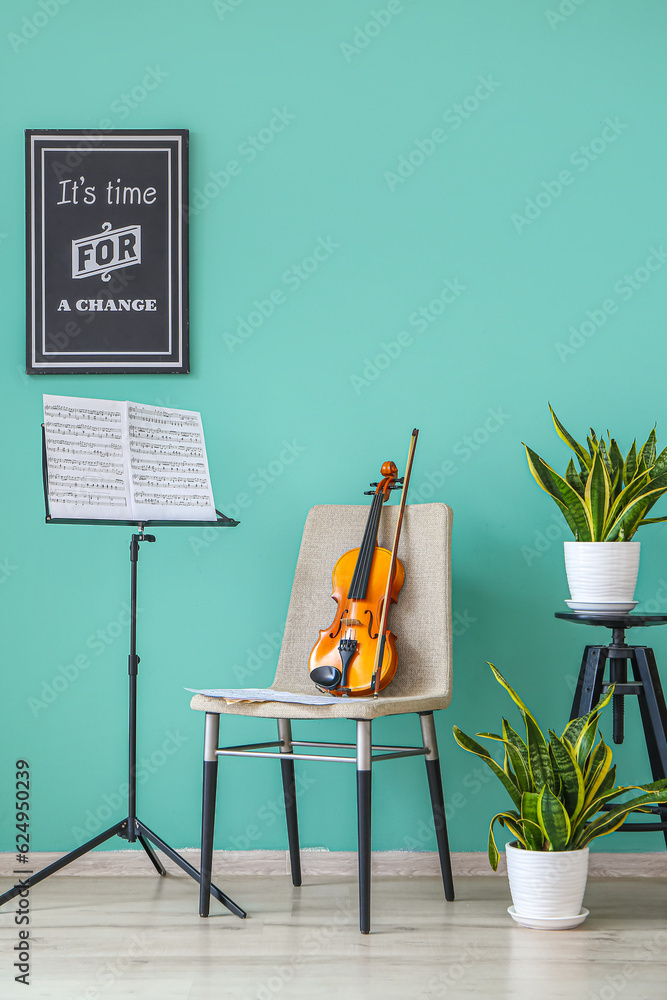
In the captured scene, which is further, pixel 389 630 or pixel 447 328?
pixel 447 328

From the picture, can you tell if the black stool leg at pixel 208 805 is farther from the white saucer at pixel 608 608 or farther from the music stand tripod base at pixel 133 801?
the white saucer at pixel 608 608

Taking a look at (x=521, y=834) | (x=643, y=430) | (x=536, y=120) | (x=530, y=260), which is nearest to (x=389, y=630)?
(x=521, y=834)

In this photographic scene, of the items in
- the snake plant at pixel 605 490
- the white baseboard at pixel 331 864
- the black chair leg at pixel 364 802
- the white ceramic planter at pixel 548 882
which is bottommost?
the white baseboard at pixel 331 864

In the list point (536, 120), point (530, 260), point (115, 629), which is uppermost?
point (536, 120)

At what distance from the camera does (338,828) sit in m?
2.65

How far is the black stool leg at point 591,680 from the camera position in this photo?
233 centimetres

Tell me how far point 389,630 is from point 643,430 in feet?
3.35

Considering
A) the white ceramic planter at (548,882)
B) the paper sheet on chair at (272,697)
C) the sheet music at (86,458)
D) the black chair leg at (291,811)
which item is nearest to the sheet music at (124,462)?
the sheet music at (86,458)

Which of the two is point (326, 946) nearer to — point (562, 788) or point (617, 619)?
point (562, 788)

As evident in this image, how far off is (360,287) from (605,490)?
981 millimetres

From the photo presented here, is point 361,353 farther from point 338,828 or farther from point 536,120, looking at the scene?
point 338,828

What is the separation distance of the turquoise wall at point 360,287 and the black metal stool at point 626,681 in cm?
33

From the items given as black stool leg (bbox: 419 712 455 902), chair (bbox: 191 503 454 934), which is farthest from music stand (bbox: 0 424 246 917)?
black stool leg (bbox: 419 712 455 902)

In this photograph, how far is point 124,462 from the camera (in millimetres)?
2281
